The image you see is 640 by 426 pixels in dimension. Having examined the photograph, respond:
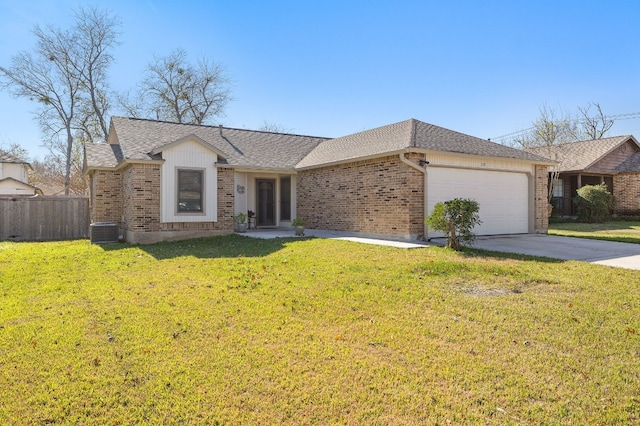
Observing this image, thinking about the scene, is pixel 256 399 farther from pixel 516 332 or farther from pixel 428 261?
pixel 428 261

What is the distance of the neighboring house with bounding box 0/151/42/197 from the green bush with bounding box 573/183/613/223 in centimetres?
3597

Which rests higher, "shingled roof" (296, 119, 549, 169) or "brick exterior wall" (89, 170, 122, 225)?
"shingled roof" (296, 119, 549, 169)

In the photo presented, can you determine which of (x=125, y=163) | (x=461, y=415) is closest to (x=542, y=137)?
(x=125, y=163)

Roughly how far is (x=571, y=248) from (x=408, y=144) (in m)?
5.14

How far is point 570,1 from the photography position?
1207 cm

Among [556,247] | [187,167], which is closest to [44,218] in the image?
[187,167]

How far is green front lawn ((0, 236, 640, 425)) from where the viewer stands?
271 cm

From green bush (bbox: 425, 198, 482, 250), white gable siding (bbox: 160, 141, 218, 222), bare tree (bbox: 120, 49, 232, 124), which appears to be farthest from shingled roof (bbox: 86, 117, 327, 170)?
bare tree (bbox: 120, 49, 232, 124)

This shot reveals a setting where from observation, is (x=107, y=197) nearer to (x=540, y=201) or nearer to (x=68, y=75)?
(x=540, y=201)

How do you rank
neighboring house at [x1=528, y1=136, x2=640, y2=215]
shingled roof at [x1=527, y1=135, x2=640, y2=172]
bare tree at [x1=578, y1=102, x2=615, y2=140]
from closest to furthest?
neighboring house at [x1=528, y1=136, x2=640, y2=215] < shingled roof at [x1=527, y1=135, x2=640, y2=172] < bare tree at [x1=578, y1=102, x2=615, y2=140]

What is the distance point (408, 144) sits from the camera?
11125mm

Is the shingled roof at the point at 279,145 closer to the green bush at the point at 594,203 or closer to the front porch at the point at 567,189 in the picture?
the green bush at the point at 594,203

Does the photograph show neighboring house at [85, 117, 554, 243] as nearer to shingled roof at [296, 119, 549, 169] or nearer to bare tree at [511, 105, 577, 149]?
shingled roof at [296, 119, 549, 169]

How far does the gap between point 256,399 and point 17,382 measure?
197 cm
